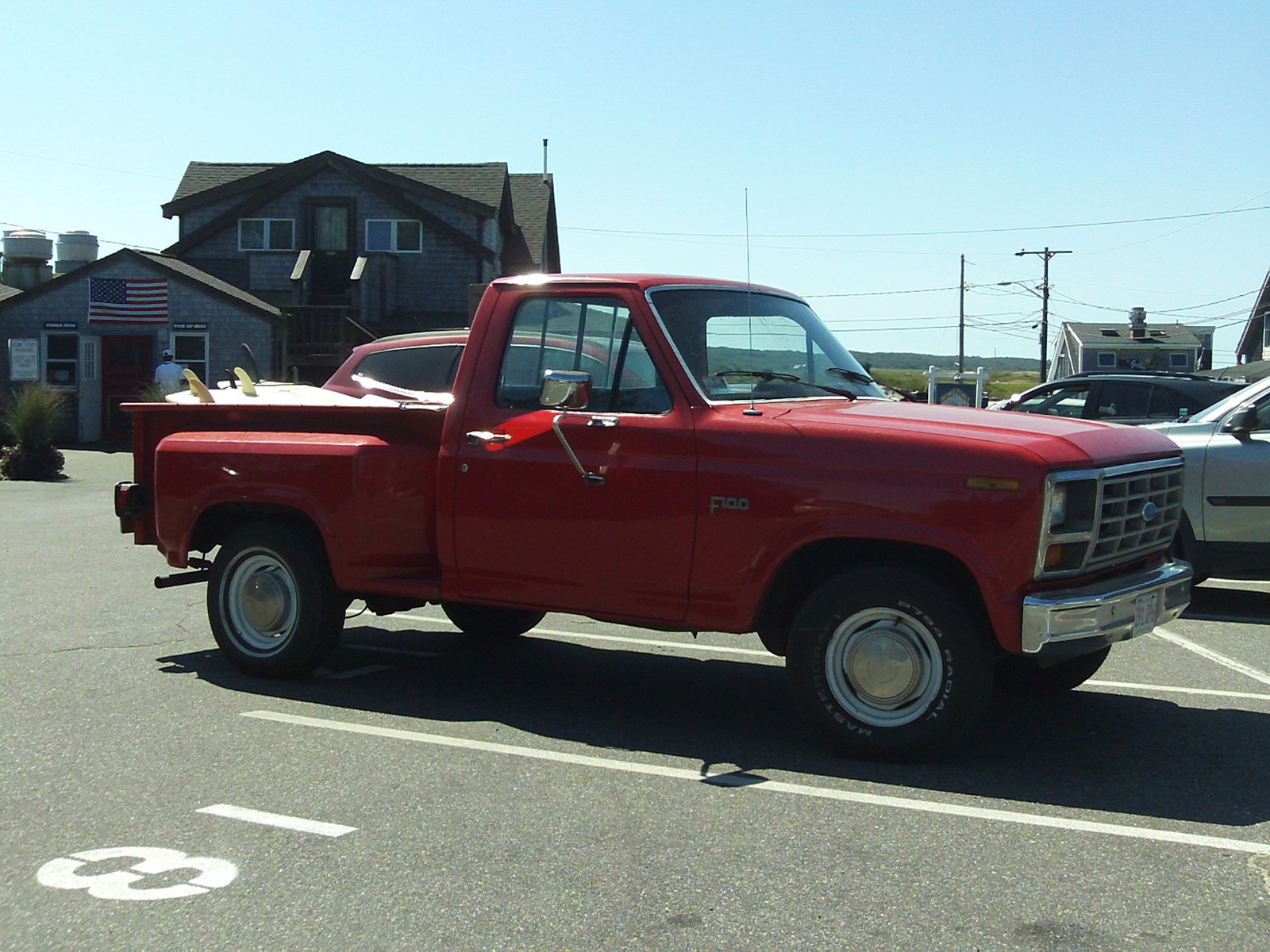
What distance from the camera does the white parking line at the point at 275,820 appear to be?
15.6 feet

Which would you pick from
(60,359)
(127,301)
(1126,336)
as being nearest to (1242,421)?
(127,301)

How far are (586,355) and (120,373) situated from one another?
2616 cm

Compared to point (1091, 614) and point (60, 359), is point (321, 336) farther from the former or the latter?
point (1091, 614)

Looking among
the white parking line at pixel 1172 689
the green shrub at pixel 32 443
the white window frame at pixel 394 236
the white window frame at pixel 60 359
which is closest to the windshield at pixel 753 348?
the white parking line at pixel 1172 689

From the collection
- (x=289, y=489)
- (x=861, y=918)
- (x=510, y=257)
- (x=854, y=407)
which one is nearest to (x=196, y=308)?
(x=510, y=257)

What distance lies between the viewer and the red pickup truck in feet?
17.5

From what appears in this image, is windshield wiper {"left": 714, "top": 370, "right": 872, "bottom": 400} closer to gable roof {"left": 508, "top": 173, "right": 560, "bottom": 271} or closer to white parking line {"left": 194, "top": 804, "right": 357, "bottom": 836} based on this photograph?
white parking line {"left": 194, "top": 804, "right": 357, "bottom": 836}

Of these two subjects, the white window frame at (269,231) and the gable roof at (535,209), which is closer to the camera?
the white window frame at (269,231)

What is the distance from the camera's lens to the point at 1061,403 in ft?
48.4

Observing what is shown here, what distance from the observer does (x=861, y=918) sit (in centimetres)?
398

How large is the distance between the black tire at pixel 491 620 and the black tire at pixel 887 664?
9.46 feet

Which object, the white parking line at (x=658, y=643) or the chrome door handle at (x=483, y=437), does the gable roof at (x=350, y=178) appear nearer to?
the white parking line at (x=658, y=643)

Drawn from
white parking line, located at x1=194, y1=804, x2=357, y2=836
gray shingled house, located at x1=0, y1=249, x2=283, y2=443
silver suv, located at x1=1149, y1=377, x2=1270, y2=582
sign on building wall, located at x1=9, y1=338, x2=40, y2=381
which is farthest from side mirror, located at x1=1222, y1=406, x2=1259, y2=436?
sign on building wall, located at x1=9, y1=338, x2=40, y2=381

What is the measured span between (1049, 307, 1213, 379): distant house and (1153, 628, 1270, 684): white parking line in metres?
67.2
